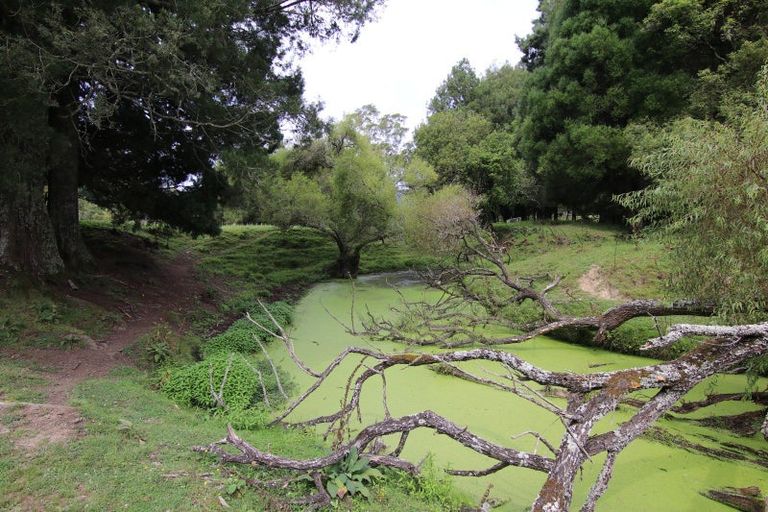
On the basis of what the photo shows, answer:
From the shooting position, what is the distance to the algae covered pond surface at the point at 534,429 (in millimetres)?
3467

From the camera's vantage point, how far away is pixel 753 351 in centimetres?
315

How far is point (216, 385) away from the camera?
5309mm

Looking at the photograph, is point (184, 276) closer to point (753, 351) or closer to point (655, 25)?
point (753, 351)

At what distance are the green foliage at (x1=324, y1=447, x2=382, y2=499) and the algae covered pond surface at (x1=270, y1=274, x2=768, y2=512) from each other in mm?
942

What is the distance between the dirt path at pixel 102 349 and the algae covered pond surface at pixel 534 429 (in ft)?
7.35

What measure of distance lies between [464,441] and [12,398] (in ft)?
13.8

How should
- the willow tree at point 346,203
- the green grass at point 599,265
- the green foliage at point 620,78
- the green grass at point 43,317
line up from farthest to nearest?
the willow tree at point 346,203
the green foliage at point 620,78
the green grass at point 599,265
the green grass at point 43,317

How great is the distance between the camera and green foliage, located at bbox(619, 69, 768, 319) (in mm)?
3822

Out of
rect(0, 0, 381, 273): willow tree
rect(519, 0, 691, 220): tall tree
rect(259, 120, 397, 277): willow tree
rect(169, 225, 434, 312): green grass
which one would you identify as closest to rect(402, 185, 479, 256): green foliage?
rect(259, 120, 397, 277): willow tree

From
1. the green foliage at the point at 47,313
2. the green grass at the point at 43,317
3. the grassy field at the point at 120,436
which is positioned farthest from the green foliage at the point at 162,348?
the green foliage at the point at 47,313

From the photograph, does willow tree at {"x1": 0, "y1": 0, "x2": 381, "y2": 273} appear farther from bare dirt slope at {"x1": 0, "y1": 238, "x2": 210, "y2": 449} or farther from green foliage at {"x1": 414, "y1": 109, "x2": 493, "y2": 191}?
green foliage at {"x1": 414, "y1": 109, "x2": 493, "y2": 191}

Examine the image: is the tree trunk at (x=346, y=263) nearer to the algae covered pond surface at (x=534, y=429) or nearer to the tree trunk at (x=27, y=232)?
the algae covered pond surface at (x=534, y=429)

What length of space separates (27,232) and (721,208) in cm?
895

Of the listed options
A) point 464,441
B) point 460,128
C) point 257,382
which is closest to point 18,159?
point 257,382
